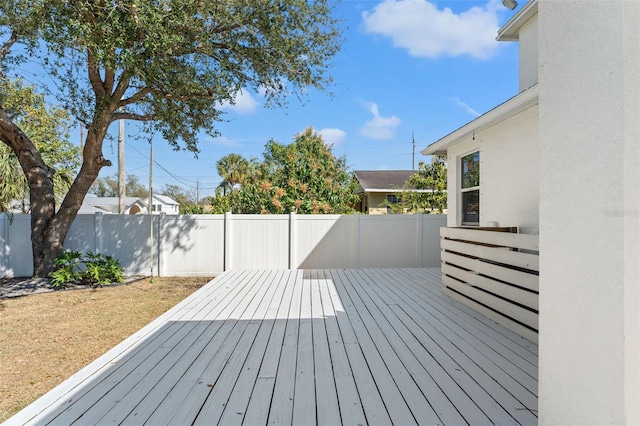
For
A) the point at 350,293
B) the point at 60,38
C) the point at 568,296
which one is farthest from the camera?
the point at 350,293

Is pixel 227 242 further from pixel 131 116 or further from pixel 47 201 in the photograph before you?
pixel 47 201

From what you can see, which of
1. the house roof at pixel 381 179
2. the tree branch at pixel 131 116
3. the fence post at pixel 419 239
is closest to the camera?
the tree branch at pixel 131 116

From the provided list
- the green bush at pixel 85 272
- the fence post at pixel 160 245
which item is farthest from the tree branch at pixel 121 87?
the green bush at pixel 85 272

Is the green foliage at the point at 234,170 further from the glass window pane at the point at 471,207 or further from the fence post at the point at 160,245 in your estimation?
the glass window pane at the point at 471,207

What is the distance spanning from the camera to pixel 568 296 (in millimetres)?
1488

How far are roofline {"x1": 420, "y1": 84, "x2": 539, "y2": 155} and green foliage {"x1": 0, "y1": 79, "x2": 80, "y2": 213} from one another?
9143 mm

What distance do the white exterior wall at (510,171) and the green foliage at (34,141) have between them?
9.62 meters

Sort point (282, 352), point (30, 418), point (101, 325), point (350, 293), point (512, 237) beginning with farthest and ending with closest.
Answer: point (350, 293)
point (101, 325)
point (512, 237)
point (282, 352)
point (30, 418)

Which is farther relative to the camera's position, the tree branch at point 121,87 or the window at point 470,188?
the tree branch at point 121,87

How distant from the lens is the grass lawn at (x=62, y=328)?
3.20 m

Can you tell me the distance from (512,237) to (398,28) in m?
5.66

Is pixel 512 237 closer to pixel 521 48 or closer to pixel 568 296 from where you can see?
pixel 568 296

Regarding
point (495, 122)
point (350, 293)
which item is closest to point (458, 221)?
point (495, 122)

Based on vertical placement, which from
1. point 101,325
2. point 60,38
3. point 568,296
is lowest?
point 101,325
